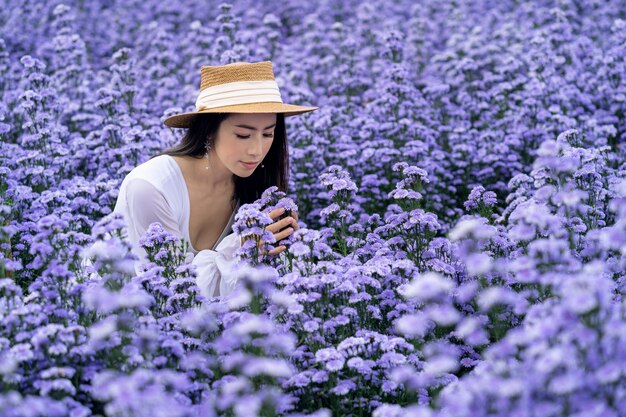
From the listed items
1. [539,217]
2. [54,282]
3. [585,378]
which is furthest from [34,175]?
[585,378]

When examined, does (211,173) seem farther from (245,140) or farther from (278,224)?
(278,224)

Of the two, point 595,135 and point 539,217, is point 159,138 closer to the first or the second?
point 595,135

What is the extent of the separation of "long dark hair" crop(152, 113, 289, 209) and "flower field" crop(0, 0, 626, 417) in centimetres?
45

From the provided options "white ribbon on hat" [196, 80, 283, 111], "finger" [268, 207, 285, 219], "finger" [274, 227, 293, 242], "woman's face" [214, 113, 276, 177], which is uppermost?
"white ribbon on hat" [196, 80, 283, 111]

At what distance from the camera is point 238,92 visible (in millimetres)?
4965

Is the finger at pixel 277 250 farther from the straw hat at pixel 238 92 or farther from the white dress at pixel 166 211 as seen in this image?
the straw hat at pixel 238 92

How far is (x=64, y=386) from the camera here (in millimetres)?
3055

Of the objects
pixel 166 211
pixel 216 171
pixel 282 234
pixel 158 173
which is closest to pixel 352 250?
pixel 282 234

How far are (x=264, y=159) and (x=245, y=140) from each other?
22.7 inches

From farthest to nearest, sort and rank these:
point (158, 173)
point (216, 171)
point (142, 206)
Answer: point (216, 171) → point (158, 173) → point (142, 206)

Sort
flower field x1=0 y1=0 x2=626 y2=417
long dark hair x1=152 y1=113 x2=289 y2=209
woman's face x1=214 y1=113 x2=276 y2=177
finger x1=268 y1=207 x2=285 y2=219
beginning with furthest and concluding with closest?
long dark hair x1=152 y1=113 x2=289 y2=209
woman's face x1=214 y1=113 x2=276 y2=177
finger x1=268 y1=207 x2=285 y2=219
flower field x1=0 y1=0 x2=626 y2=417

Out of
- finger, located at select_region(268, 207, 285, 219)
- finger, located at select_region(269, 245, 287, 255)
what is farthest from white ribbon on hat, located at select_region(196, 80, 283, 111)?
finger, located at select_region(269, 245, 287, 255)

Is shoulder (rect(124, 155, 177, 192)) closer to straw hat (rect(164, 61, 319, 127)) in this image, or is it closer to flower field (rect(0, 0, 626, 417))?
straw hat (rect(164, 61, 319, 127))

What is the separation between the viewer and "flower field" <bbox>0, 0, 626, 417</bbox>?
9.11 ft
